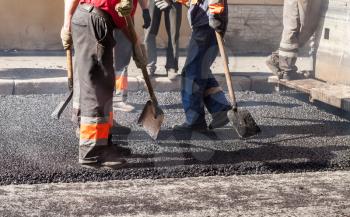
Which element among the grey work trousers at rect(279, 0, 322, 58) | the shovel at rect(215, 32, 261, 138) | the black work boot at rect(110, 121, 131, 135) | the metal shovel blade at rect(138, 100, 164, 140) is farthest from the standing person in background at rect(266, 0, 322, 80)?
the metal shovel blade at rect(138, 100, 164, 140)

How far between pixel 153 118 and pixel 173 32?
2.78 meters

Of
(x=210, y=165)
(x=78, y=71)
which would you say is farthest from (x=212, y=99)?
(x=78, y=71)

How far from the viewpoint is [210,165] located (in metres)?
5.10

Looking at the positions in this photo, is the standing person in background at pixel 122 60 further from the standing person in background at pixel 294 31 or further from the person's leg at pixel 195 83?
the standing person in background at pixel 294 31

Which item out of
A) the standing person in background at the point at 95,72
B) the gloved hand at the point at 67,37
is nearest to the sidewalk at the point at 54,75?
the gloved hand at the point at 67,37

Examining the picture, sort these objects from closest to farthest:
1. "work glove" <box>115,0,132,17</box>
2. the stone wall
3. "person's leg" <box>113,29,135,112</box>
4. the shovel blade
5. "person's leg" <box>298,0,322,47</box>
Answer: "work glove" <box>115,0,132,17</box>, the shovel blade, "person's leg" <box>113,29,135,112</box>, "person's leg" <box>298,0,322,47</box>, the stone wall

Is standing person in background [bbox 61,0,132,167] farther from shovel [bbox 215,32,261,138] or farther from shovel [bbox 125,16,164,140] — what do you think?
shovel [bbox 215,32,261,138]

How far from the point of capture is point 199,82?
235 inches

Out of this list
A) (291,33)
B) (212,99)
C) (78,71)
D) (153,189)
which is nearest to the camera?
(153,189)

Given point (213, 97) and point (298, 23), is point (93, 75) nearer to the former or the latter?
point (213, 97)

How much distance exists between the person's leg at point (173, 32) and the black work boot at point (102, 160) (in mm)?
3147

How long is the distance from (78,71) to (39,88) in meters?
2.81

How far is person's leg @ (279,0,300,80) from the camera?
7.40m

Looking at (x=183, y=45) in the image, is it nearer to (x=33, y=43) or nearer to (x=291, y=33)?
(x=33, y=43)
